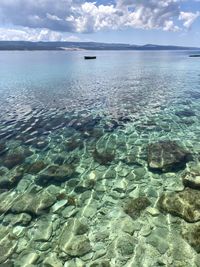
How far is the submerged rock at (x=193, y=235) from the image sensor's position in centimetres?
866

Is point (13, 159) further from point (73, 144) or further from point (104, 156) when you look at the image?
point (104, 156)

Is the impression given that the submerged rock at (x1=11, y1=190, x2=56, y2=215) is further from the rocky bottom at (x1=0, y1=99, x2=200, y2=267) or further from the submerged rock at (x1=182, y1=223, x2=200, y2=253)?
the submerged rock at (x1=182, y1=223, x2=200, y2=253)

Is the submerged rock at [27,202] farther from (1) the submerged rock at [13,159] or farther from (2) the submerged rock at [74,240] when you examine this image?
(1) the submerged rock at [13,159]

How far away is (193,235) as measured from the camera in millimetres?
9023

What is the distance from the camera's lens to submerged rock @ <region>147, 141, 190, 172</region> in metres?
14.2

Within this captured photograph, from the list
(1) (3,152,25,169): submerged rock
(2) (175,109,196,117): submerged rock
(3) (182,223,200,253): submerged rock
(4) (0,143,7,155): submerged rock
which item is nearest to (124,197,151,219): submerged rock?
(3) (182,223,200,253): submerged rock

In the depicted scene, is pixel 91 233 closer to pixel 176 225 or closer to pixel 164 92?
pixel 176 225

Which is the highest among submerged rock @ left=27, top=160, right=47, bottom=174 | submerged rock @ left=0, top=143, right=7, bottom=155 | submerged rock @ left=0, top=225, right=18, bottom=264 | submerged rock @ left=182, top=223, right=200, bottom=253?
Result: submerged rock @ left=182, top=223, right=200, bottom=253

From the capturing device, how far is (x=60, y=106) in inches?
1188

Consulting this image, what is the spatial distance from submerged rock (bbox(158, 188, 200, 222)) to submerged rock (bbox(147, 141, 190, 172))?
9.22ft

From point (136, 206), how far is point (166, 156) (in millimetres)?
5073

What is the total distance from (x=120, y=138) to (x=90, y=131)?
3.13 meters

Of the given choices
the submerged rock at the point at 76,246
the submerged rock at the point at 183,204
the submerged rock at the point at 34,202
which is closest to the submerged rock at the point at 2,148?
the submerged rock at the point at 34,202

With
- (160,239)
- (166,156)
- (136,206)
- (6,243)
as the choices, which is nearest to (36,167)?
(6,243)
